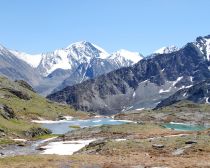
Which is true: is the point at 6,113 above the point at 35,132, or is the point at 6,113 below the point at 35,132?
above

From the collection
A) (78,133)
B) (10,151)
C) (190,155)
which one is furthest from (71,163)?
(78,133)

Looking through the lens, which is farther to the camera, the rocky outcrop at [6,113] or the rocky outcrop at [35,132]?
the rocky outcrop at [6,113]

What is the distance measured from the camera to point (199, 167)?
5869cm

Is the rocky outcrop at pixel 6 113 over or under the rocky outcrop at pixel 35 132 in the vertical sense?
over

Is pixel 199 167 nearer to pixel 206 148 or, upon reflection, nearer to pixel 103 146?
pixel 206 148

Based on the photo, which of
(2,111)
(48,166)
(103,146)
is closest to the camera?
(48,166)

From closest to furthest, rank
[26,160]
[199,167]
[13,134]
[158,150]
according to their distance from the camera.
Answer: [199,167] → [26,160] → [158,150] → [13,134]

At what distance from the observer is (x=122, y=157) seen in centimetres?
7475

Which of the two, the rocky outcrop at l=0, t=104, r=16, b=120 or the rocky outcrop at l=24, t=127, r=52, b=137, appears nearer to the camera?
the rocky outcrop at l=24, t=127, r=52, b=137

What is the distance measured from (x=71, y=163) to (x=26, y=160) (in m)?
8.85

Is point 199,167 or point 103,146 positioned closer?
point 199,167

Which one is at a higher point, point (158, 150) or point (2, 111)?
point (2, 111)

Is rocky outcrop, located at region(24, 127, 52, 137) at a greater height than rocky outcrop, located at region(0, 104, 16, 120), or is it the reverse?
rocky outcrop, located at region(0, 104, 16, 120)

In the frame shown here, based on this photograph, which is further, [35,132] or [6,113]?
[6,113]
